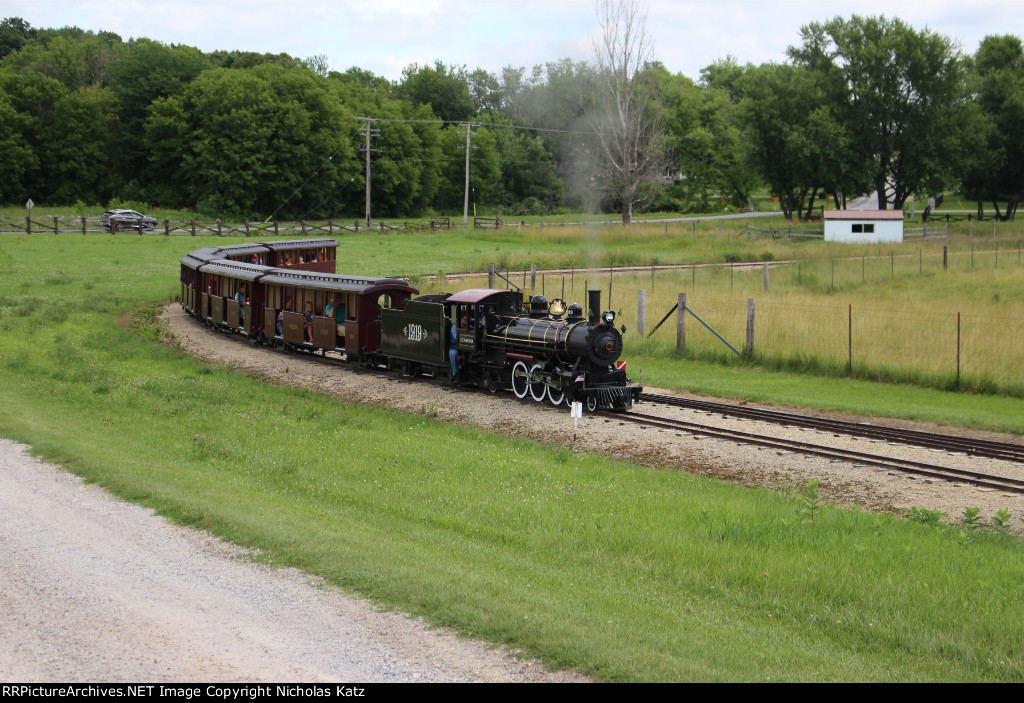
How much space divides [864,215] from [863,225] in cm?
73

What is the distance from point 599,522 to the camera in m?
11.0

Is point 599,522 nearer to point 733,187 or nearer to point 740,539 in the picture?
point 740,539

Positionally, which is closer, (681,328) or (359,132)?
(681,328)

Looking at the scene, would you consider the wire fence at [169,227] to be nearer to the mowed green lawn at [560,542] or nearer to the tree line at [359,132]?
the tree line at [359,132]

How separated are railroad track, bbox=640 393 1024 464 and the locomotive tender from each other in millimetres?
1965

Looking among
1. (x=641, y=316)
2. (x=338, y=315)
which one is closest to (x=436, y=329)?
(x=338, y=315)

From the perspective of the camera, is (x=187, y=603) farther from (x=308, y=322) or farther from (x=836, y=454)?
(x=308, y=322)

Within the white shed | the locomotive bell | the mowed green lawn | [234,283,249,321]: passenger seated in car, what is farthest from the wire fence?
the locomotive bell

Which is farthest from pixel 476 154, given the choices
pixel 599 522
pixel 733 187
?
pixel 599 522

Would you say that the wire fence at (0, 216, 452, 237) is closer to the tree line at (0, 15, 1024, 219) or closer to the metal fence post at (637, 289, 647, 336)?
the tree line at (0, 15, 1024, 219)

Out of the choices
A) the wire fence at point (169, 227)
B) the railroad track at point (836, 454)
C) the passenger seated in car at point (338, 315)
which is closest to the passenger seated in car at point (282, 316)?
the passenger seated in car at point (338, 315)

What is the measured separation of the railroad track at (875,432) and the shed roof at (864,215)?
50.1 meters

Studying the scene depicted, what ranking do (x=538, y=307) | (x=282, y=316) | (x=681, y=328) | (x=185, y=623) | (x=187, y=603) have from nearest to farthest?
1. (x=185, y=623)
2. (x=187, y=603)
3. (x=538, y=307)
4. (x=681, y=328)
5. (x=282, y=316)

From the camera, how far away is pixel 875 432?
57.5 feet
